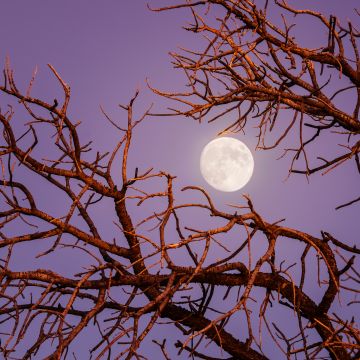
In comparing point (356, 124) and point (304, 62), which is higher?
point (304, 62)

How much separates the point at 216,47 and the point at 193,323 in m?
2.50

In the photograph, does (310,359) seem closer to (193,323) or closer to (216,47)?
(193,323)

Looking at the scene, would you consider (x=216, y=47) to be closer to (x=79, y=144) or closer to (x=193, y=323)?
(x=79, y=144)

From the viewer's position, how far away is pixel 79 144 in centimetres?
406

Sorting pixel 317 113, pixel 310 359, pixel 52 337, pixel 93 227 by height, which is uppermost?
pixel 317 113

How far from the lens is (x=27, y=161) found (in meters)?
4.01

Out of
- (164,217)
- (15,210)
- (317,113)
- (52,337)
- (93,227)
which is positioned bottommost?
(52,337)

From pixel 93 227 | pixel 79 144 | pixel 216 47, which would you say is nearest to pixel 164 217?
pixel 79 144

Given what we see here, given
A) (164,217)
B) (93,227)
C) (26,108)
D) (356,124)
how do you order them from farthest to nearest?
(93,227) → (356,124) → (26,108) → (164,217)

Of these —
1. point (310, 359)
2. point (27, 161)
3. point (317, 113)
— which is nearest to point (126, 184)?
point (27, 161)

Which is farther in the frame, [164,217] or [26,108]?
[26,108]

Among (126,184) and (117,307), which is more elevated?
(126,184)

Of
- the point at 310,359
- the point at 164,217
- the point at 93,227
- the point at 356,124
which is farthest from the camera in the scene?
the point at 93,227

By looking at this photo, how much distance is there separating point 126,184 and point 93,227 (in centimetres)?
71
